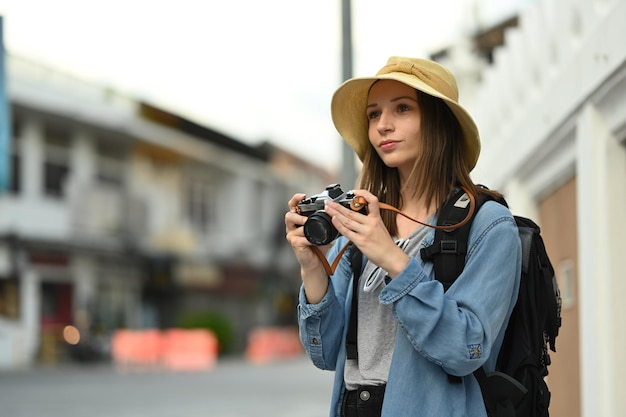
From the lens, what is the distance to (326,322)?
255cm

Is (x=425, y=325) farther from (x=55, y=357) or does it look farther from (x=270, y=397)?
(x=55, y=357)

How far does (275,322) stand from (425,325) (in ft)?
129

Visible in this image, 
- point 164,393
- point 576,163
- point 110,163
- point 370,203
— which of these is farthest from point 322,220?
point 110,163

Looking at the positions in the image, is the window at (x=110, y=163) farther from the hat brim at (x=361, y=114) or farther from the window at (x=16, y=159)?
the hat brim at (x=361, y=114)

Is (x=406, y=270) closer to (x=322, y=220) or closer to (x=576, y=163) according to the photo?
(x=322, y=220)

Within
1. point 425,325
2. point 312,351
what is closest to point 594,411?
point 312,351

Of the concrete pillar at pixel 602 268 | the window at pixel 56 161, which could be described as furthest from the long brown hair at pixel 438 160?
the window at pixel 56 161

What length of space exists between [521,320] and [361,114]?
2.55ft

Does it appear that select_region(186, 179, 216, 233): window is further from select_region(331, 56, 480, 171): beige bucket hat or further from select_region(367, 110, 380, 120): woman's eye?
select_region(367, 110, 380, 120): woman's eye

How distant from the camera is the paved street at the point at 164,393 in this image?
12.3 meters

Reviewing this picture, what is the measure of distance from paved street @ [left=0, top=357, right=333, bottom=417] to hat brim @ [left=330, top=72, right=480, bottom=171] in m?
A: 9.27

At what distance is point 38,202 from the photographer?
26.3m

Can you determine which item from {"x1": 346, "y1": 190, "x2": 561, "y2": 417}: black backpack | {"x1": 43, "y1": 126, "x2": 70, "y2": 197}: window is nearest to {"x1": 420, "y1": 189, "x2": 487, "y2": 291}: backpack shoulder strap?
{"x1": 346, "y1": 190, "x2": 561, "y2": 417}: black backpack

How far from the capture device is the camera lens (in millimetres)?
2289
